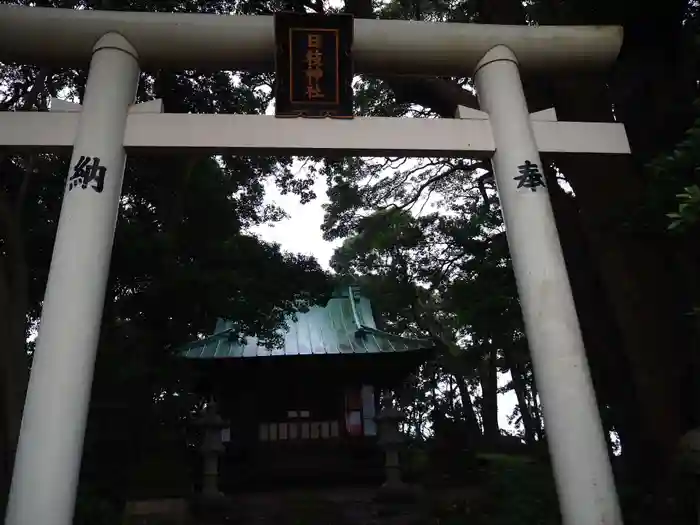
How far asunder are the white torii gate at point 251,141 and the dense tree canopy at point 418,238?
0.37 meters

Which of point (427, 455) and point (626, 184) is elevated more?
point (626, 184)

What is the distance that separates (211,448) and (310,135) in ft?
20.2

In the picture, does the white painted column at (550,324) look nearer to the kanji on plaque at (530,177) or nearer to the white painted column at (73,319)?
the kanji on plaque at (530,177)

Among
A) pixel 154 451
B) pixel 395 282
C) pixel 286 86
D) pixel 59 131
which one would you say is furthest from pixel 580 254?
pixel 395 282

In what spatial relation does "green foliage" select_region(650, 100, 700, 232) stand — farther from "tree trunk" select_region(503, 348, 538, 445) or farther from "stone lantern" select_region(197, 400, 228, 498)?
"tree trunk" select_region(503, 348, 538, 445)

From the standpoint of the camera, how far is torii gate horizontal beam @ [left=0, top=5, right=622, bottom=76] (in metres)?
3.78

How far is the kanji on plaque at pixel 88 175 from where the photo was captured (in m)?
3.33

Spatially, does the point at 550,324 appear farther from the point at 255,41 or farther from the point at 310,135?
the point at 255,41

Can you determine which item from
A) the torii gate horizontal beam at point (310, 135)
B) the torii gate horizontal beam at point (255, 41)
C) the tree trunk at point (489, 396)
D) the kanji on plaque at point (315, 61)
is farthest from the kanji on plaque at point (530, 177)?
the tree trunk at point (489, 396)

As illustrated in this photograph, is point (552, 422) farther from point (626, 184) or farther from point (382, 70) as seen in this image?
point (382, 70)

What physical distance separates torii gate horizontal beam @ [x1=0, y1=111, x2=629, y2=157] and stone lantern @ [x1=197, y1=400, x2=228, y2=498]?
574 centimetres

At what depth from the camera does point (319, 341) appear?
1087cm

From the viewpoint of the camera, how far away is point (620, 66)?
448cm

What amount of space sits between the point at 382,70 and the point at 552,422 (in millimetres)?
2899
